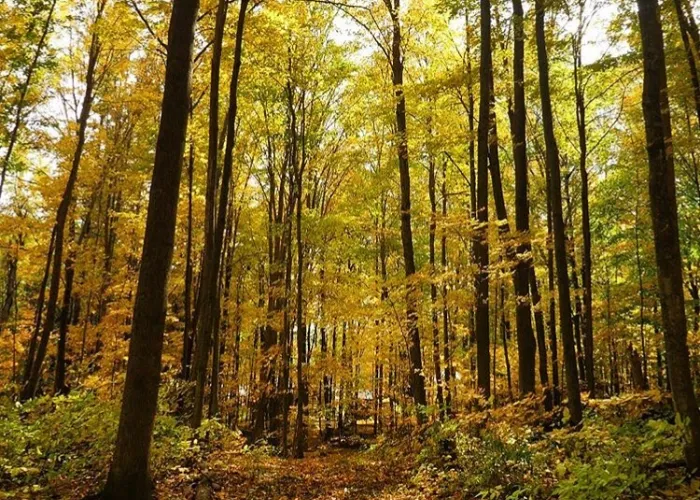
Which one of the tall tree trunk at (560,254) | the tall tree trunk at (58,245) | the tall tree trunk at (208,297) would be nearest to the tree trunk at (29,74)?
the tall tree trunk at (58,245)

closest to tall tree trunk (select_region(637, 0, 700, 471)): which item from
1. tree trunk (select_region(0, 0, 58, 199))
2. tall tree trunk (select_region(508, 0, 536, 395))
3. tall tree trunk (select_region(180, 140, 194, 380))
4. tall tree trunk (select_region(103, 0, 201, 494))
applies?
tall tree trunk (select_region(508, 0, 536, 395))

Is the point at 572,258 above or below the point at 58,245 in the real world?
above

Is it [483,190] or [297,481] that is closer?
[297,481]

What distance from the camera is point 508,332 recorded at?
23.6m

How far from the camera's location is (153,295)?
5.41 meters

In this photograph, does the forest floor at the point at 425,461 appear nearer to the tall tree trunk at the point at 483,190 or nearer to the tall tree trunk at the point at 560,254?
the tall tree trunk at the point at 560,254

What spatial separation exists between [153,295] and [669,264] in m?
5.39

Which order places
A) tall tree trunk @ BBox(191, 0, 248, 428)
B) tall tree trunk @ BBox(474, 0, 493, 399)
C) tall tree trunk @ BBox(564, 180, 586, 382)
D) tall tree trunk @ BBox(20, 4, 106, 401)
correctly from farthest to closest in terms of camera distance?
tall tree trunk @ BBox(564, 180, 586, 382), tall tree trunk @ BBox(20, 4, 106, 401), tall tree trunk @ BBox(474, 0, 493, 399), tall tree trunk @ BBox(191, 0, 248, 428)

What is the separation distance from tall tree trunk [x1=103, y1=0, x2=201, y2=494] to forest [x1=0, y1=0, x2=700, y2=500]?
2 cm

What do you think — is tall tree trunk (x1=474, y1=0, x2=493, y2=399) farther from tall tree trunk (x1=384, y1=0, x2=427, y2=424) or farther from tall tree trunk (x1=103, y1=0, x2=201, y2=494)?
tall tree trunk (x1=103, y1=0, x2=201, y2=494)

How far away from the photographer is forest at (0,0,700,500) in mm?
5684

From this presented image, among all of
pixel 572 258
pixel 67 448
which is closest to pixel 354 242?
pixel 572 258

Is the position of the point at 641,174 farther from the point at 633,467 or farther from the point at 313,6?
the point at 633,467

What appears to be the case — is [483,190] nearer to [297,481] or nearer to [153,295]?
[297,481]
